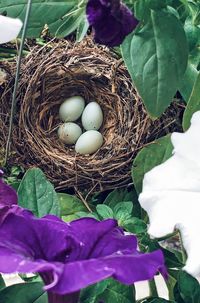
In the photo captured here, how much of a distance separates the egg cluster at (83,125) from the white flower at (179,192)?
615mm

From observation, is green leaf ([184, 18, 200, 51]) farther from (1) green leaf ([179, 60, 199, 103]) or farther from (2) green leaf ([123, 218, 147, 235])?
(2) green leaf ([123, 218, 147, 235])

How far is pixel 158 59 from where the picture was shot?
0.50 metres

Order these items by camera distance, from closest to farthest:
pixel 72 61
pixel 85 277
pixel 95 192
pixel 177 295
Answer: pixel 85 277 < pixel 177 295 < pixel 95 192 < pixel 72 61

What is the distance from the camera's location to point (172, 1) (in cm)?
54

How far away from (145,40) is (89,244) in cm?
19

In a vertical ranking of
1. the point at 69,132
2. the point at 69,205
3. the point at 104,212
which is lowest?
the point at 69,132

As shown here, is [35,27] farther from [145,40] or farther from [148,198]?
[148,198]

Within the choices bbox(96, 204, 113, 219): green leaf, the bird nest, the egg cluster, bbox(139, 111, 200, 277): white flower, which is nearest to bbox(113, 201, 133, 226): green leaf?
bbox(96, 204, 113, 219): green leaf

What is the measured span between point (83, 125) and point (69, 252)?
70cm

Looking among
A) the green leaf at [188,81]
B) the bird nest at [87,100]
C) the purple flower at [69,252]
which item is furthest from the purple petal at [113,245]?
the bird nest at [87,100]

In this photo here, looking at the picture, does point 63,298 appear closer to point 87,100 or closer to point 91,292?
point 91,292

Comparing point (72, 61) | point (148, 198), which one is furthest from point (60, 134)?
point (148, 198)

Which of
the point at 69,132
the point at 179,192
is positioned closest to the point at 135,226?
the point at 179,192

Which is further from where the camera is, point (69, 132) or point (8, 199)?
point (69, 132)
